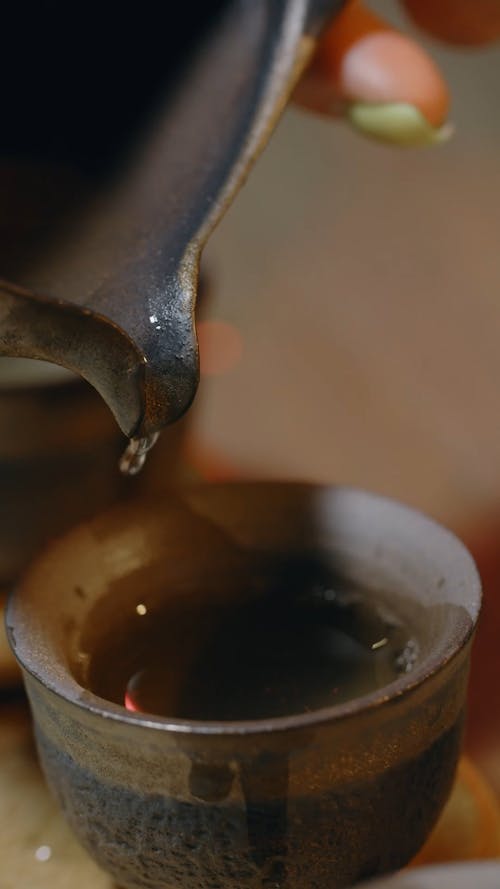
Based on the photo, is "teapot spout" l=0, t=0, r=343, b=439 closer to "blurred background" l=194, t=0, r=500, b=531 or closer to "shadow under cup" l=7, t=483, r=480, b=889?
"shadow under cup" l=7, t=483, r=480, b=889

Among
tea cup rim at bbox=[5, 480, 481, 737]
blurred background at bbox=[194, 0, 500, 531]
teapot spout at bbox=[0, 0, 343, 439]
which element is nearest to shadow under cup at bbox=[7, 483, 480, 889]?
tea cup rim at bbox=[5, 480, 481, 737]

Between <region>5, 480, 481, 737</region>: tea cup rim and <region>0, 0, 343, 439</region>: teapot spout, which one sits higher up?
<region>0, 0, 343, 439</region>: teapot spout

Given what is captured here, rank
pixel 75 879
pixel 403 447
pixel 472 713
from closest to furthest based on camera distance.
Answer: pixel 75 879 < pixel 472 713 < pixel 403 447

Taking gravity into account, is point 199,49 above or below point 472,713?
above

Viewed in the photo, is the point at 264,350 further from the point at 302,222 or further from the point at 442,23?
the point at 442,23

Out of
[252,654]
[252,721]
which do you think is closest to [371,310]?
[252,654]

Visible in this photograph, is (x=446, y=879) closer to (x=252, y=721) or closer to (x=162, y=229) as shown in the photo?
(x=252, y=721)

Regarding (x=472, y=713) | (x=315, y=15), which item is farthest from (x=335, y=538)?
(x=315, y=15)

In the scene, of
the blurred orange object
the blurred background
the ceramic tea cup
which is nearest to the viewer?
the ceramic tea cup
